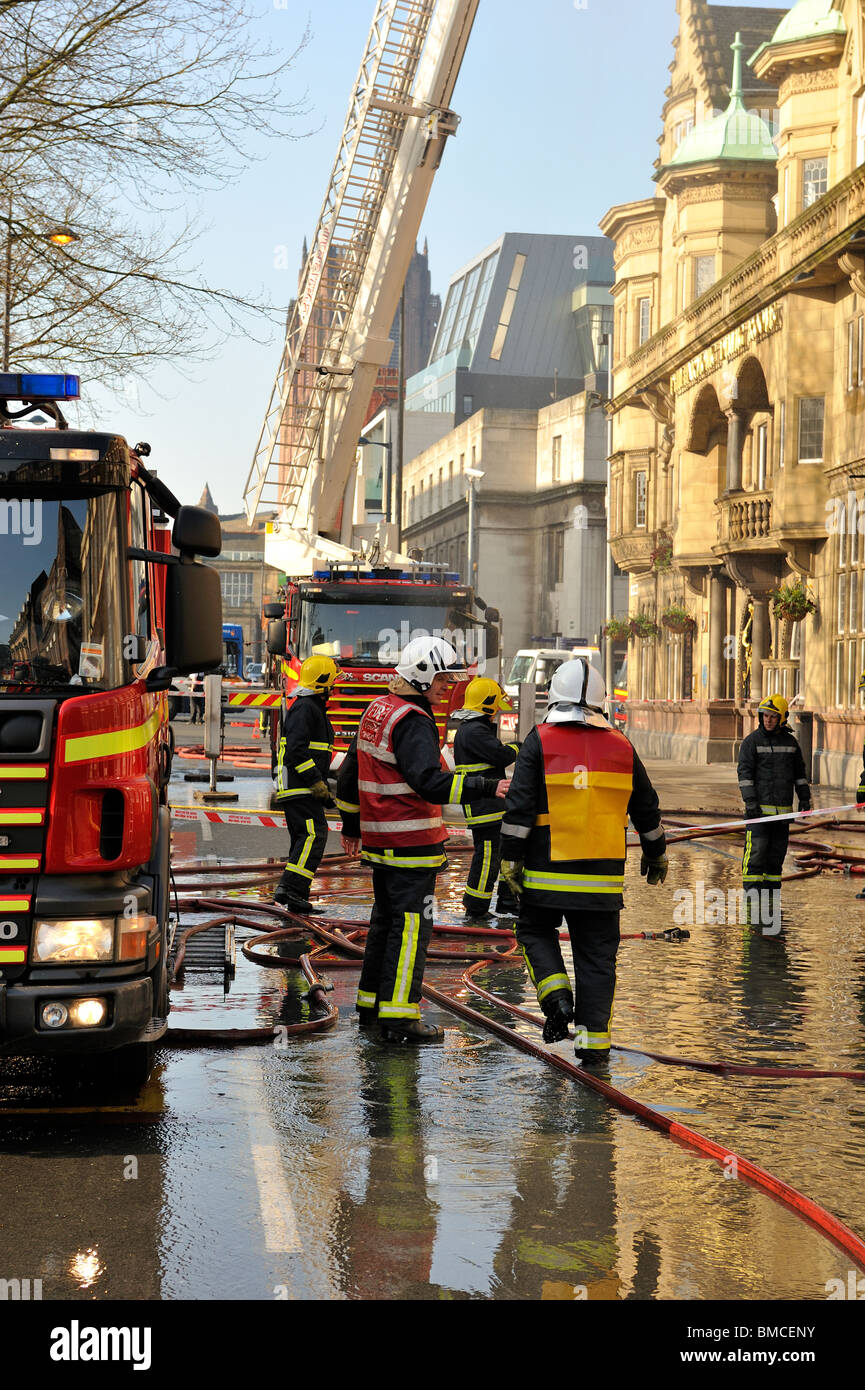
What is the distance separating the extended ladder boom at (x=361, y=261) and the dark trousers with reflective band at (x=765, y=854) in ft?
47.2

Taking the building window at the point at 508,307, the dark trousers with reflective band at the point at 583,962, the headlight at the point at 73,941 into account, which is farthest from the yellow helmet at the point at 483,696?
the building window at the point at 508,307

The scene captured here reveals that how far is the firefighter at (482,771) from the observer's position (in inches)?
480

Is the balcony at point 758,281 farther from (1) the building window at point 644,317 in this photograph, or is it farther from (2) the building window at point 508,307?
(2) the building window at point 508,307

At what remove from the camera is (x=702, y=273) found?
41.2 metres

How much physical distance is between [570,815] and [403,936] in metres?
1.09

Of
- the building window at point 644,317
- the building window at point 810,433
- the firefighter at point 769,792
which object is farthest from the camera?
the building window at point 644,317

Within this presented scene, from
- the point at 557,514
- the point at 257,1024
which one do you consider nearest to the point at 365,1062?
the point at 257,1024

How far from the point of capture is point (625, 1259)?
4789 millimetres

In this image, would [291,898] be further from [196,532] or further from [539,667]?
[539,667]

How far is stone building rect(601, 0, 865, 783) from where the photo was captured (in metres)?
28.4

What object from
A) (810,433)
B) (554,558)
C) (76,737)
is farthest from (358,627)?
(554,558)

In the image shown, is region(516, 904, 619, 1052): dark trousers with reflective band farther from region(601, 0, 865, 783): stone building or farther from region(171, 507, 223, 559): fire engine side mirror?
region(601, 0, 865, 783): stone building
